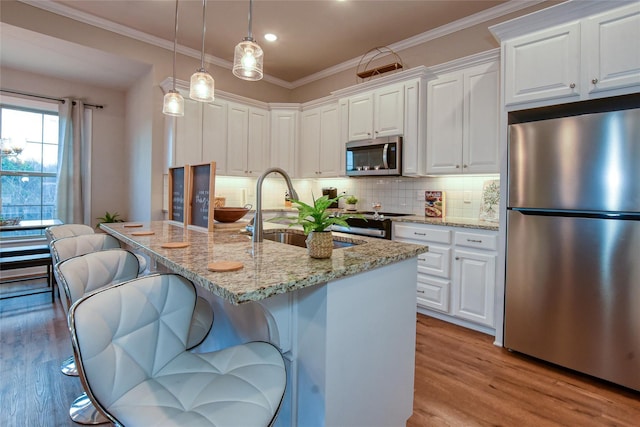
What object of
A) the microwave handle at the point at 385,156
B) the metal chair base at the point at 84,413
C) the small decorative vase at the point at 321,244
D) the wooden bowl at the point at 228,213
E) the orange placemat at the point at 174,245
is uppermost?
the microwave handle at the point at 385,156

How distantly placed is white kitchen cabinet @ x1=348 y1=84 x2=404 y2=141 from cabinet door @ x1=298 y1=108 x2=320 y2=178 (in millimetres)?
660

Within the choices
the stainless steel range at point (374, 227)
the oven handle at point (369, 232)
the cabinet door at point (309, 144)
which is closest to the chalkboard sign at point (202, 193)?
the oven handle at point (369, 232)

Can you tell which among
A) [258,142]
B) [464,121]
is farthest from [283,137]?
[464,121]

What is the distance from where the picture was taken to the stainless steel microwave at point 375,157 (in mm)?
3402

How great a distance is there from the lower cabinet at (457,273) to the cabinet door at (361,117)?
124cm

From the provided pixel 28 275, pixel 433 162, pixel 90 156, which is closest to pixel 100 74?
pixel 90 156

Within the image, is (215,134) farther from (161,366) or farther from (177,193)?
(161,366)

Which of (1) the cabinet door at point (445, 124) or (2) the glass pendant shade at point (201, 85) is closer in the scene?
(2) the glass pendant shade at point (201, 85)

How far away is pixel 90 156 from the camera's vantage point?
14.8ft

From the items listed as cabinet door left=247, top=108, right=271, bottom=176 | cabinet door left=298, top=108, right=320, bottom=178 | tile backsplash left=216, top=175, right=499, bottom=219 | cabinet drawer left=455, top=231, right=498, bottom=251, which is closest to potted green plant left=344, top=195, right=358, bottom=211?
tile backsplash left=216, top=175, right=499, bottom=219

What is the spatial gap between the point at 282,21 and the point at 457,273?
2.98 m

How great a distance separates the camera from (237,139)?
13.9 feet

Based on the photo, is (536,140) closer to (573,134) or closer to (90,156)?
(573,134)

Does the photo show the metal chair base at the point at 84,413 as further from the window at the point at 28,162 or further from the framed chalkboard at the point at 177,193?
the window at the point at 28,162
